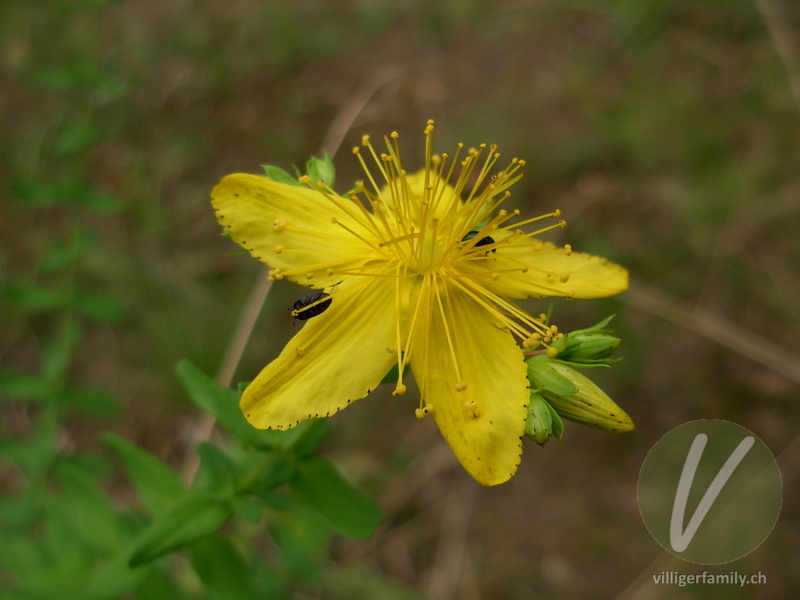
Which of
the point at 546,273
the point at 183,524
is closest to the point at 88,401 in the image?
the point at 183,524

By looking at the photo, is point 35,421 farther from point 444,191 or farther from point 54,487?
point 444,191

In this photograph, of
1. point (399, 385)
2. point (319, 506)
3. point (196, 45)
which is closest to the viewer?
point (399, 385)

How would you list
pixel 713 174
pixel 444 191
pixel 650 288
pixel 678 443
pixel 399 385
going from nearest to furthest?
pixel 399 385 → pixel 444 191 → pixel 678 443 → pixel 650 288 → pixel 713 174

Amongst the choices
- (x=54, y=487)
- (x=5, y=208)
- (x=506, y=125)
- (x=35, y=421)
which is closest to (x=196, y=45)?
(x=5, y=208)

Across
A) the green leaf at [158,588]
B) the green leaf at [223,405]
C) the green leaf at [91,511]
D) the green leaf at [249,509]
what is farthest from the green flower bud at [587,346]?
the green leaf at [91,511]

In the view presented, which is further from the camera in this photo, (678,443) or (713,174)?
(713,174)

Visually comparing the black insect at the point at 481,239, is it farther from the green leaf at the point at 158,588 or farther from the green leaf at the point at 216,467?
the green leaf at the point at 158,588
